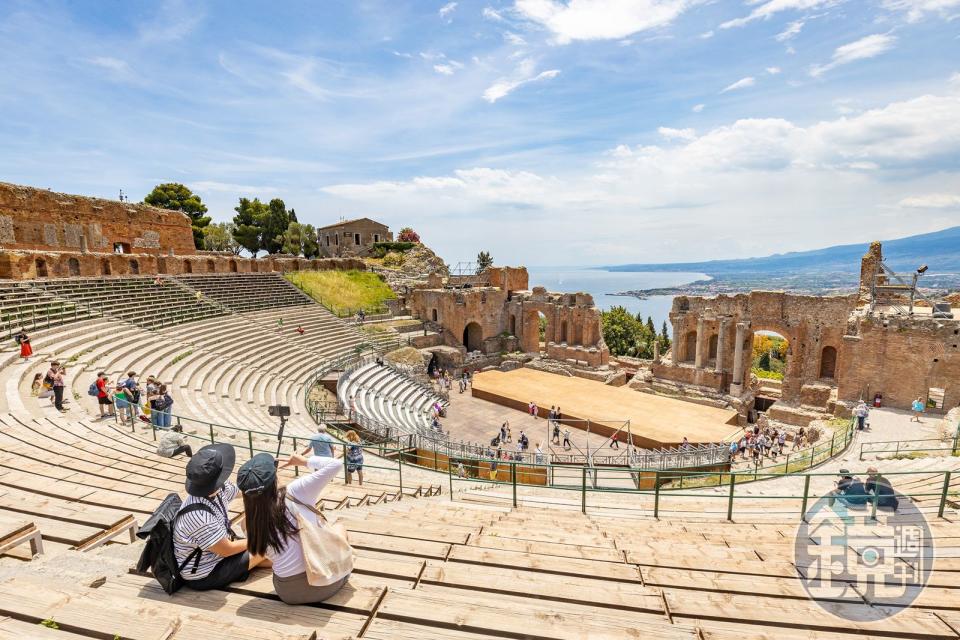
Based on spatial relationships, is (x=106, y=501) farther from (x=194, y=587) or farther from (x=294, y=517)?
(x=294, y=517)

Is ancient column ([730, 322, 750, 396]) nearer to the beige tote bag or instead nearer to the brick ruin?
the beige tote bag

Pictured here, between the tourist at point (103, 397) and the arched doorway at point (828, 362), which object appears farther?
the arched doorway at point (828, 362)

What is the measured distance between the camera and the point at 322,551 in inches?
124

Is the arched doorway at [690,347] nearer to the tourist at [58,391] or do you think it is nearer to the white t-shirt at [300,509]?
the tourist at [58,391]

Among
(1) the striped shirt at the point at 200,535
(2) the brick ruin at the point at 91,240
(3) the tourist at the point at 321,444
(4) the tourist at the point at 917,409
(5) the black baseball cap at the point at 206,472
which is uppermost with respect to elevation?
(2) the brick ruin at the point at 91,240

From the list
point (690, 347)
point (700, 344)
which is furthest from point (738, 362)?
point (690, 347)

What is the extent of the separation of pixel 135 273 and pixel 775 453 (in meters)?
36.0

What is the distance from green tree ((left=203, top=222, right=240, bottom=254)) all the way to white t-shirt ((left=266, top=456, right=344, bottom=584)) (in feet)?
177

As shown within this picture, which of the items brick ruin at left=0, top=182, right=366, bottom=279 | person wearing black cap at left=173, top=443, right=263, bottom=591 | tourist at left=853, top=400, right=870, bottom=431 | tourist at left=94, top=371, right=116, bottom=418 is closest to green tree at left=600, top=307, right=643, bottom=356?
tourist at left=853, top=400, right=870, bottom=431

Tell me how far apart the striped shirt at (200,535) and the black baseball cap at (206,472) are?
13cm

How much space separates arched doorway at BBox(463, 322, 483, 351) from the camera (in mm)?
38000

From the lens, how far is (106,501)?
513 centimetres

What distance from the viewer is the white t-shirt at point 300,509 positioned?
3109 millimetres

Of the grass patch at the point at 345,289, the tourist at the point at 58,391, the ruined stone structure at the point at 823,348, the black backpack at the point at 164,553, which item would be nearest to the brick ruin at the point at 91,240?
the grass patch at the point at 345,289
